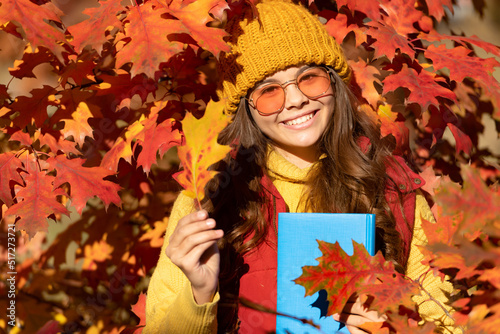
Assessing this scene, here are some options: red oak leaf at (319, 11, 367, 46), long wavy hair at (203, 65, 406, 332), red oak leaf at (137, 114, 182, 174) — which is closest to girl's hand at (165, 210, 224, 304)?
long wavy hair at (203, 65, 406, 332)

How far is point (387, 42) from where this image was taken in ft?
5.59

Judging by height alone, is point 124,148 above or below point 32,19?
below

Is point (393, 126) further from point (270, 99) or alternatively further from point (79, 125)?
point (79, 125)

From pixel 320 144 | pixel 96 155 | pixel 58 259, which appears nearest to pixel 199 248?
pixel 320 144

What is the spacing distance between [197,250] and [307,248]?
Result: 31cm

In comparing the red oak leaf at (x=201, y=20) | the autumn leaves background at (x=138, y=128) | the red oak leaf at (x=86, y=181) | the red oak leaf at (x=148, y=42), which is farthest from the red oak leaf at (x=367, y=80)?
the red oak leaf at (x=86, y=181)

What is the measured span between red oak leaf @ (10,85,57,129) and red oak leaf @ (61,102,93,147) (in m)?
0.08

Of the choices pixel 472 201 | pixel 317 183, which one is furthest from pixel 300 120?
pixel 472 201

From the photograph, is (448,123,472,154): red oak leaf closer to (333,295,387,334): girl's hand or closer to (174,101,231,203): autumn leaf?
(333,295,387,334): girl's hand

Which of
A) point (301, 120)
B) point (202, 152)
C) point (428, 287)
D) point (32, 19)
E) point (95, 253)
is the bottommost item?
point (95, 253)

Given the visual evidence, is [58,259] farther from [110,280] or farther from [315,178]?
[315,178]

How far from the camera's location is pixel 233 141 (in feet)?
5.97

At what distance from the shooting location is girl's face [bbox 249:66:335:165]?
166 centimetres

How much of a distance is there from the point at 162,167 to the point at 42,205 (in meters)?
0.68
